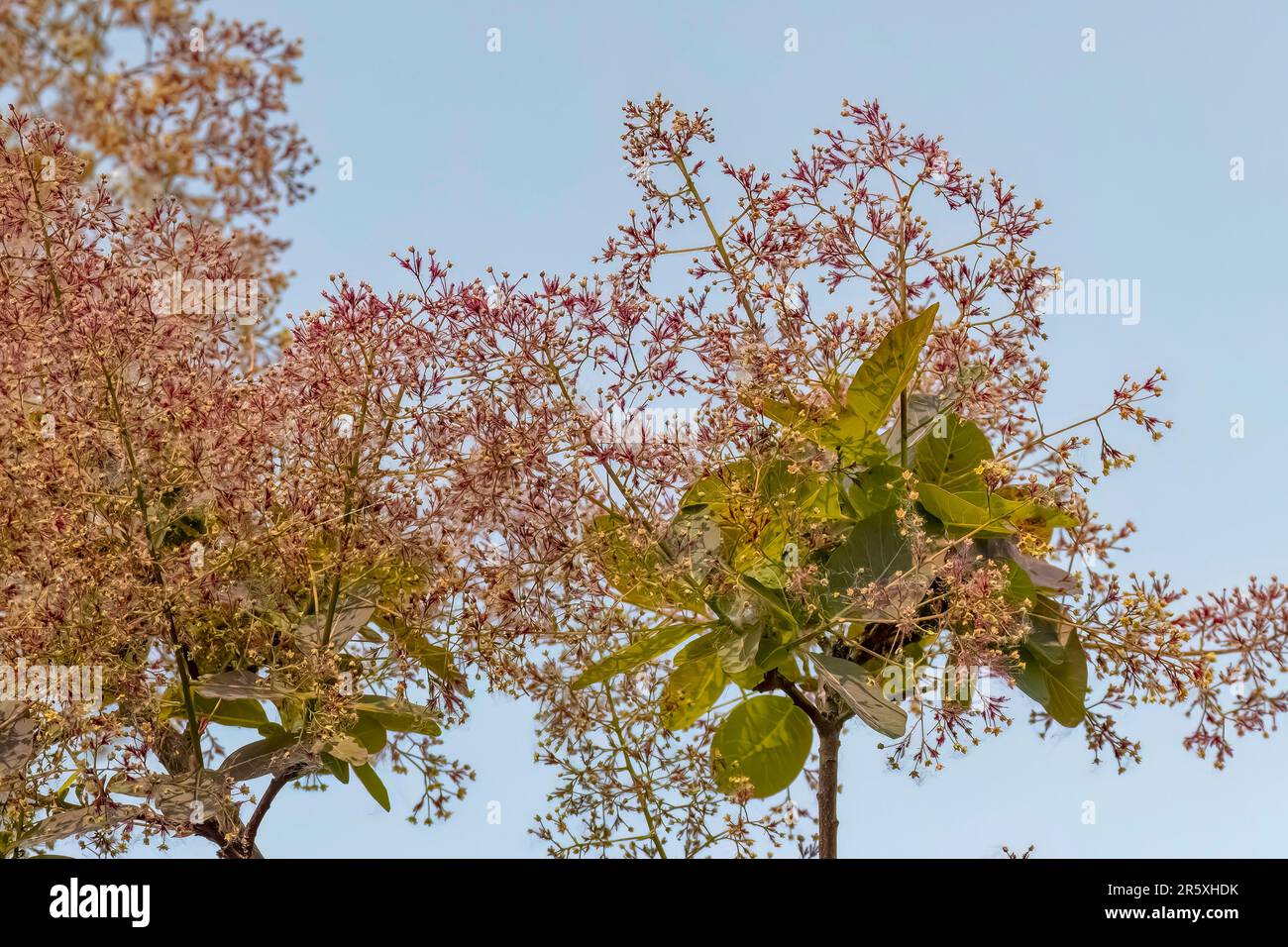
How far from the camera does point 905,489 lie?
1435mm

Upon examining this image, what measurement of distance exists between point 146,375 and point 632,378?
0.48 metres

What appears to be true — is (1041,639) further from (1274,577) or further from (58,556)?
(58,556)

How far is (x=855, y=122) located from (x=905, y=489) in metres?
0.37

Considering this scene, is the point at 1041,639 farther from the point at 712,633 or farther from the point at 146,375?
the point at 146,375
